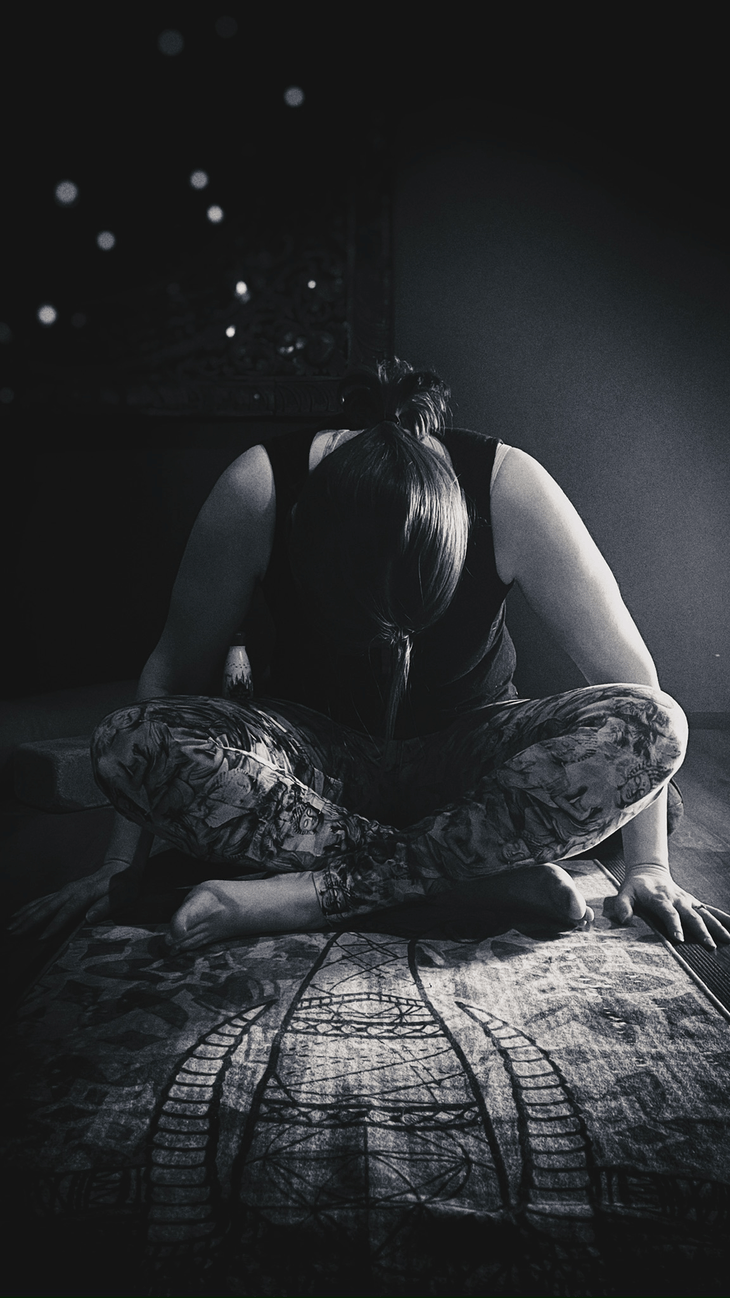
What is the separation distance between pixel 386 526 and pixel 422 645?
0.20 meters

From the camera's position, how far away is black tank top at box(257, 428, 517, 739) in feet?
3.76

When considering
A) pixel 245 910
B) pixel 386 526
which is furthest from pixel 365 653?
pixel 245 910

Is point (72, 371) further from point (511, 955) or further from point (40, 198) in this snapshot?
point (511, 955)

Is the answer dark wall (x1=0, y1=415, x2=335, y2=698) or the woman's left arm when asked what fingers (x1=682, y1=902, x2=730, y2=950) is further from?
dark wall (x1=0, y1=415, x2=335, y2=698)

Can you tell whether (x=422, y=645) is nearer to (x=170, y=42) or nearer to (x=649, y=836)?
(x=649, y=836)

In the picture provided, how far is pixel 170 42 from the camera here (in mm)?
2152

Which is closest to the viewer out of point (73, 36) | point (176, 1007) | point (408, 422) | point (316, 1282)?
point (316, 1282)

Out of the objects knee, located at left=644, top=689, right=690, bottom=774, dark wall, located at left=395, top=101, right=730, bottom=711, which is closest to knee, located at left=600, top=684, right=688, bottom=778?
knee, located at left=644, top=689, right=690, bottom=774

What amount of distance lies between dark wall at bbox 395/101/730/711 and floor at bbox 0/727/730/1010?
663 millimetres

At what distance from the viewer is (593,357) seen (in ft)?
7.02

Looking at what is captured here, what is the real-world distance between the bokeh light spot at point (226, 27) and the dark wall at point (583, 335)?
0.52m

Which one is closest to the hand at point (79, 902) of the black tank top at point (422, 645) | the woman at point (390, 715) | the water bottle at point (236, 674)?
the woman at point (390, 715)

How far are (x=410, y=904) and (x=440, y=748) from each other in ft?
0.71

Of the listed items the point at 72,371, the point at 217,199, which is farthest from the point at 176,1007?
the point at 217,199
